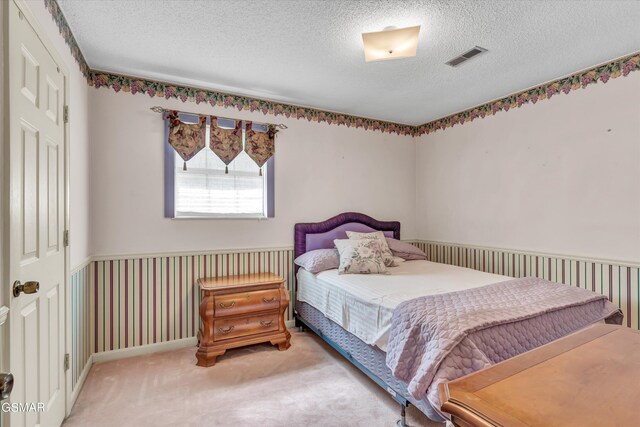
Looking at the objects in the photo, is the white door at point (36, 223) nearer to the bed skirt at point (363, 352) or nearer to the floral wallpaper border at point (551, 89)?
the bed skirt at point (363, 352)

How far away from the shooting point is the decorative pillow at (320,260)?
10.4ft

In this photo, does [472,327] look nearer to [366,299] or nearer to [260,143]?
[366,299]

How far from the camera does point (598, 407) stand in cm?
73

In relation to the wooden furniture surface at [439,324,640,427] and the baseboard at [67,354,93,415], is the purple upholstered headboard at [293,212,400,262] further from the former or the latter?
the wooden furniture surface at [439,324,640,427]

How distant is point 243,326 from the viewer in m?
2.88

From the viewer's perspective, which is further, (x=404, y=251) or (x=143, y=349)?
(x=404, y=251)

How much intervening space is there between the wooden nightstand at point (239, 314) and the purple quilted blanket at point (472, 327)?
136 centimetres

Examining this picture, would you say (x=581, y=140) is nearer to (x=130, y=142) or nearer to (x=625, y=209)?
(x=625, y=209)

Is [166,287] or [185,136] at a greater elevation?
[185,136]

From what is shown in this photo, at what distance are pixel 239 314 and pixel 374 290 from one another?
125 cm

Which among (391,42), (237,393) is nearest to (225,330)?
(237,393)

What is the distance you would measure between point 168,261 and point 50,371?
1.37m

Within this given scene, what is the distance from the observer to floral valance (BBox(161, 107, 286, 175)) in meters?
3.02

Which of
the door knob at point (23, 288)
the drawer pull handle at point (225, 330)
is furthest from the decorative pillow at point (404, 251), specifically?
the door knob at point (23, 288)
